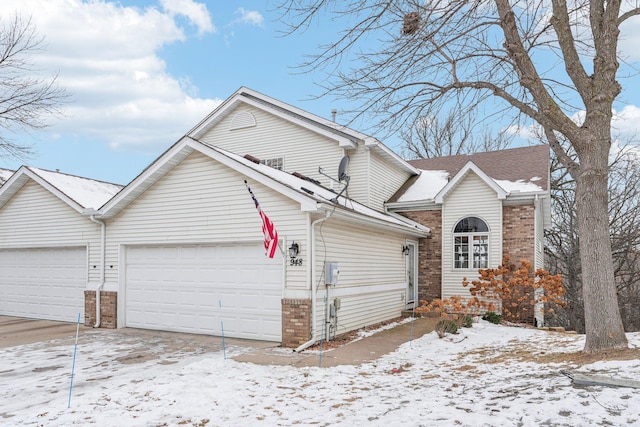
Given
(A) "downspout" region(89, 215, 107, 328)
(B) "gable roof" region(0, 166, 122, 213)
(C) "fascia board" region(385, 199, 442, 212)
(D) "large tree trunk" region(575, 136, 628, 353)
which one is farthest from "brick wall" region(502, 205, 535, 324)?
(B) "gable roof" region(0, 166, 122, 213)

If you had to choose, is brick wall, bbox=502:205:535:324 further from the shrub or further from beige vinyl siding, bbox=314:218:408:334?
the shrub

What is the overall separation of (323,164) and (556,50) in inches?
309

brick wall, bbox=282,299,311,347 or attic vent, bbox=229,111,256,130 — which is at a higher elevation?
attic vent, bbox=229,111,256,130

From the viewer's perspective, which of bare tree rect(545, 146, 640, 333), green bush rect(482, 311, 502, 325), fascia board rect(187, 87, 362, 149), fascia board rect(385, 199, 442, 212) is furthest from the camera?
bare tree rect(545, 146, 640, 333)

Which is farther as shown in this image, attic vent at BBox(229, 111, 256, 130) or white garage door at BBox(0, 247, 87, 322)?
attic vent at BBox(229, 111, 256, 130)

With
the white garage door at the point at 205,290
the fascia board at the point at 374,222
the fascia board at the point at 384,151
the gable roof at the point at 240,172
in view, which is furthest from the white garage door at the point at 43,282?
the fascia board at the point at 384,151

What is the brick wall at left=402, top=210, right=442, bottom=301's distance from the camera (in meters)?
15.2

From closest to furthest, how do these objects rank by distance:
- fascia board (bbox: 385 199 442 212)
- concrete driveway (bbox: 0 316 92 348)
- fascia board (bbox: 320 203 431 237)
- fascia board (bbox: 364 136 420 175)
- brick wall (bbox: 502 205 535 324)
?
1. fascia board (bbox: 320 203 431 237)
2. concrete driveway (bbox: 0 316 92 348)
3. brick wall (bbox: 502 205 535 324)
4. fascia board (bbox: 364 136 420 175)
5. fascia board (bbox: 385 199 442 212)

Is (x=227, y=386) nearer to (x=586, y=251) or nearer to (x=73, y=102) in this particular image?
(x=586, y=251)

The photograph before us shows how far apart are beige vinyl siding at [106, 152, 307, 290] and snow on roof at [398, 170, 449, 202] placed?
7.15 metres

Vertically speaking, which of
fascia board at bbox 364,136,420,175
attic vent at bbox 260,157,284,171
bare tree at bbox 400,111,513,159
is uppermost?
bare tree at bbox 400,111,513,159

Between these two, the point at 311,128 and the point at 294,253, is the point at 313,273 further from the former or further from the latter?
the point at 311,128

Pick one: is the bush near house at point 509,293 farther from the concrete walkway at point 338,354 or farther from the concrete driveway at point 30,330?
the concrete driveway at point 30,330

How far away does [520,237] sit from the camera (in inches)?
551
